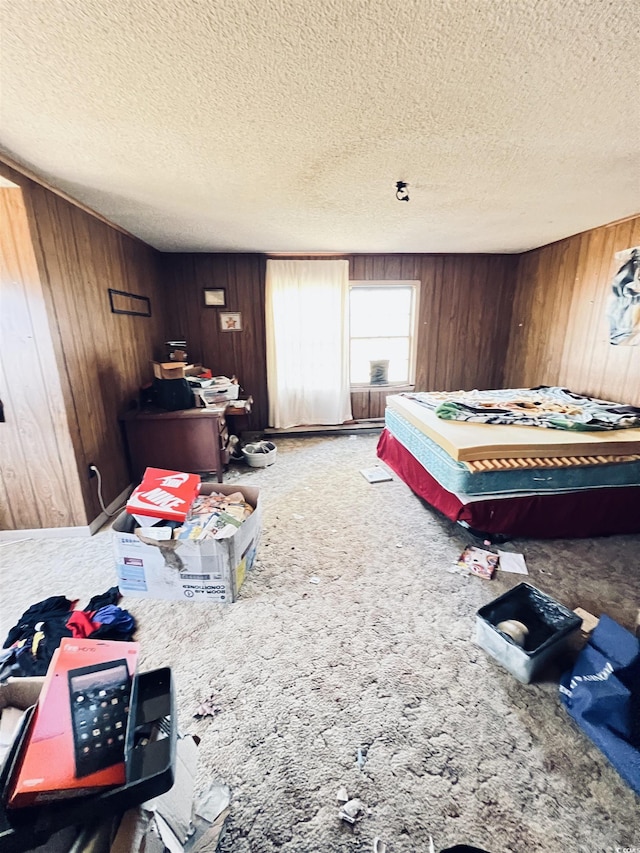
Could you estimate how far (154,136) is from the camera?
1549 mm

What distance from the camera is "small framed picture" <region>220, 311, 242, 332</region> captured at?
406cm

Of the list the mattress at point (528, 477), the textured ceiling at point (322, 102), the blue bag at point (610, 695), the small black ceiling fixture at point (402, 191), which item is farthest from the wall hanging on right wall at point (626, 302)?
the blue bag at point (610, 695)

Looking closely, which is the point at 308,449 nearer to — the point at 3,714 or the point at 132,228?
the point at 132,228

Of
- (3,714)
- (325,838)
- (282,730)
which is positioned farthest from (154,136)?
(325,838)

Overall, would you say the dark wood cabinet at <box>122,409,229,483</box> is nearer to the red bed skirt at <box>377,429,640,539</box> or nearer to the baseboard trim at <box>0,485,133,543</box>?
the baseboard trim at <box>0,485,133,543</box>

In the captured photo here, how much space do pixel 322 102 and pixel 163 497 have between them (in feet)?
6.19

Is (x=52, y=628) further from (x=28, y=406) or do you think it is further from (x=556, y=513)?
(x=556, y=513)

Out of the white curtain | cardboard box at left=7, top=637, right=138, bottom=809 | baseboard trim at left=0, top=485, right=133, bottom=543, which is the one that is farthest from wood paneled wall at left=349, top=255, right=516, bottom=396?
cardboard box at left=7, top=637, right=138, bottom=809

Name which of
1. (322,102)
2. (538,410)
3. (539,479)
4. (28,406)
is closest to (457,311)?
(538,410)

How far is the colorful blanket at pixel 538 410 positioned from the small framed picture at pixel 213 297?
242 cm

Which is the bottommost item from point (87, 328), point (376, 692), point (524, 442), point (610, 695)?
point (376, 692)

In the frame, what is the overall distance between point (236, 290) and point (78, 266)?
1902 millimetres

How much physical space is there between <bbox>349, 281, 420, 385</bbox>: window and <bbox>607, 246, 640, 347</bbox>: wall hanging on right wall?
190 centimetres

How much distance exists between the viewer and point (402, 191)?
217cm
